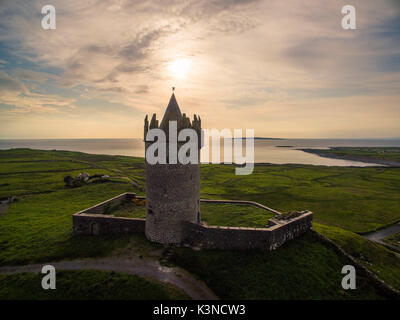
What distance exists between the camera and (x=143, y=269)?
54.8 feet

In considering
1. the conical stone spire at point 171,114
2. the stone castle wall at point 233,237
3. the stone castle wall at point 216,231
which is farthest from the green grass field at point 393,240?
the conical stone spire at point 171,114

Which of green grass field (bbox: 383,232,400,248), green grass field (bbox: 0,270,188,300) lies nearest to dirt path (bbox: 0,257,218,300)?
green grass field (bbox: 0,270,188,300)

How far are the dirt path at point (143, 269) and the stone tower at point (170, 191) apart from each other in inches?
121

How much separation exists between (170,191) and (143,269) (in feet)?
21.4

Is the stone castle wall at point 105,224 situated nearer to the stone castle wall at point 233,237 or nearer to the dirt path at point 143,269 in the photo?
the dirt path at point 143,269

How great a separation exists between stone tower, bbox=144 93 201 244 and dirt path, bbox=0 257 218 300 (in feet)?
10.1

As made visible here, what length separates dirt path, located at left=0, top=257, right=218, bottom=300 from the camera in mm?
15172

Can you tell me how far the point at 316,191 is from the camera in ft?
186

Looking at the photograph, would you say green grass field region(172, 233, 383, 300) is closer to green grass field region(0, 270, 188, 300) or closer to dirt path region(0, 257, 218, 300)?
dirt path region(0, 257, 218, 300)

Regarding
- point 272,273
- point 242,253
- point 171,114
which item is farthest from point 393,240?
point 171,114

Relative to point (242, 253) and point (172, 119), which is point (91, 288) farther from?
point (172, 119)

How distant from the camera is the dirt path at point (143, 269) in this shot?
15.2 m
